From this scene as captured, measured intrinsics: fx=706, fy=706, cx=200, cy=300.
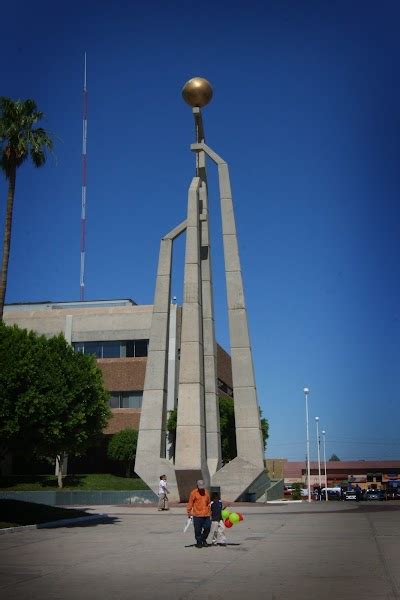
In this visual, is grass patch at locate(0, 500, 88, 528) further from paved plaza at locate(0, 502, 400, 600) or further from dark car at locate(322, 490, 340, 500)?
dark car at locate(322, 490, 340, 500)

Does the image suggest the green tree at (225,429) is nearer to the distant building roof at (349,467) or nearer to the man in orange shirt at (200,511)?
the man in orange shirt at (200,511)

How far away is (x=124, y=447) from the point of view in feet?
181

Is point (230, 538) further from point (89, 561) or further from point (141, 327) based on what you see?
point (141, 327)

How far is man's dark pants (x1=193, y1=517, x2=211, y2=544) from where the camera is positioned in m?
15.0

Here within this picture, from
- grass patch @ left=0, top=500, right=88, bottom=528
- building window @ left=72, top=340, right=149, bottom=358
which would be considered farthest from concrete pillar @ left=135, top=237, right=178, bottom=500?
building window @ left=72, top=340, right=149, bottom=358

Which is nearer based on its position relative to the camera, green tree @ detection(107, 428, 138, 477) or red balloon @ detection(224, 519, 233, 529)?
red balloon @ detection(224, 519, 233, 529)

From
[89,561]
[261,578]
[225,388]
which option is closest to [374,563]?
[261,578]

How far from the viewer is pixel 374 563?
39.3 ft

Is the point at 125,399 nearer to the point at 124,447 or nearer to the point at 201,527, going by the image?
the point at 124,447

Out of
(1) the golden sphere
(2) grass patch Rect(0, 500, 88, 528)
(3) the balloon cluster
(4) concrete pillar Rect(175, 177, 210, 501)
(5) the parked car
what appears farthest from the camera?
(5) the parked car

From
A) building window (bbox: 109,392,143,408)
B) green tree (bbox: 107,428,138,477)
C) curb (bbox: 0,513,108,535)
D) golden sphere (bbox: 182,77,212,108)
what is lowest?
curb (bbox: 0,513,108,535)

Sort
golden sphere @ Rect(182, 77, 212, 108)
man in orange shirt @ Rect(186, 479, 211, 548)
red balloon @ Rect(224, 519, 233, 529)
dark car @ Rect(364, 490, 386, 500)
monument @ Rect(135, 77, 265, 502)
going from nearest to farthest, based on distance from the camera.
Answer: man in orange shirt @ Rect(186, 479, 211, 548) < red balloon @ Rect(224, 519, 233, 529) < monument @ Rect(135, 77, 265, 502) < golden sphere @ Rect(182, 77, 212, 108) < dark car @ Rect(364, 490, 386, 500)

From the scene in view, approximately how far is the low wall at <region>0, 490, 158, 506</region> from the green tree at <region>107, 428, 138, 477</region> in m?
14.4

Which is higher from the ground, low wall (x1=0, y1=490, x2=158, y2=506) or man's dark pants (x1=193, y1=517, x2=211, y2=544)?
man's dark pants (x1=193, y1=517, x2=211, y2=544)
